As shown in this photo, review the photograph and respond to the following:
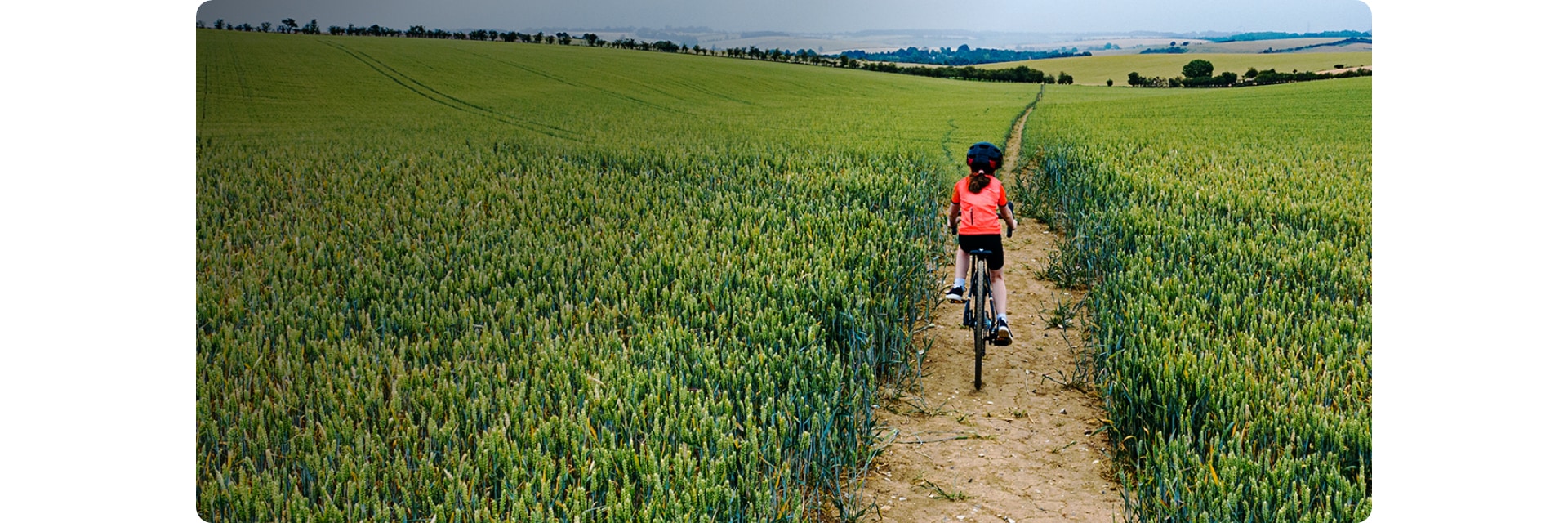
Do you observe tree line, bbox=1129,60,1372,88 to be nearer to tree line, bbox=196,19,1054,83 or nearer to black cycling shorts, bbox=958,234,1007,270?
tree line, bbox=196,19,1054,83

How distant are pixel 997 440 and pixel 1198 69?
3.04 meters

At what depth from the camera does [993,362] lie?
22.2 feet

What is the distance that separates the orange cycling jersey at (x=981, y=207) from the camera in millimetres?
6027

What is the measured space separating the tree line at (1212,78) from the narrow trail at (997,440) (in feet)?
5.99

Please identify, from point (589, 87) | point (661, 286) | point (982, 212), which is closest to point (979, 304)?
point (982, 212)

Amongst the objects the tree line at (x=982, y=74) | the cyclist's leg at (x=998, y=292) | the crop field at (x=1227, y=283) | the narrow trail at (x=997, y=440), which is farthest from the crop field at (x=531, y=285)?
the crop field at (x=1227, y=283)

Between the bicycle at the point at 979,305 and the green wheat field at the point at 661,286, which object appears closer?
the green wheat field at the point at 661,286

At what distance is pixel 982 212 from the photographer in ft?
19.9

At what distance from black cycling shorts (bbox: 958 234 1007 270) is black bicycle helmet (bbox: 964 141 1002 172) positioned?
0.40m

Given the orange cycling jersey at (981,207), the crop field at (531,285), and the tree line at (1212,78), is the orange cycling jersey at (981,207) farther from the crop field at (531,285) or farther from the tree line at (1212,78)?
the tree line at (1212,78)

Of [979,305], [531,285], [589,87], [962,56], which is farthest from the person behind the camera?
[962,56]

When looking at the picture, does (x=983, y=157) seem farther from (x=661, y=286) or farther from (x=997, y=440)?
(x=661, y=286)

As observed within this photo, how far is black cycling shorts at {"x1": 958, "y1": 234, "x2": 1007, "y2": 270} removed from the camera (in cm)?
610

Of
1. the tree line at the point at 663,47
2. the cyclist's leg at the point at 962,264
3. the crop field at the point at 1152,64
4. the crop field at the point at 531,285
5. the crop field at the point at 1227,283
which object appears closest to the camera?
the crop field at the point at 531,285
